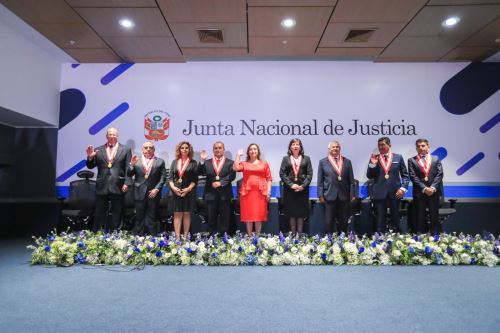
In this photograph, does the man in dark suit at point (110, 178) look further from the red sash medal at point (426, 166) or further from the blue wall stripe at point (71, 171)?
the red sash medal at point (426, 166)

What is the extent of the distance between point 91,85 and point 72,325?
522cm

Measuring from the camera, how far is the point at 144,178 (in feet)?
14.7

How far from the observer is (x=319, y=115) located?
6.10 m

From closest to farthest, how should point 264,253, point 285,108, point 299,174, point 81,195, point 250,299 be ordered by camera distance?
point 250,299, point 264,253, point 299,174, point 81,195, point 285,108

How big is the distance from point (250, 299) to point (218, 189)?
253 centimetres

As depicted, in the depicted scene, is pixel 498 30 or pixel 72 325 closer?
pixel 72 325

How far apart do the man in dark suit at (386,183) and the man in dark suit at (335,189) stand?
1.35ft

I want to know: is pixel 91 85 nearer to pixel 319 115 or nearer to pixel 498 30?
pixel 319 115

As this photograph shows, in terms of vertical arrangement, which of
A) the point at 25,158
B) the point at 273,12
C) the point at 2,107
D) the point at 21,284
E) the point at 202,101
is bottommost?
the point at 21,284

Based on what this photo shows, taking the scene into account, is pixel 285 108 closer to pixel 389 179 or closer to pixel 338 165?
pixel 338 165

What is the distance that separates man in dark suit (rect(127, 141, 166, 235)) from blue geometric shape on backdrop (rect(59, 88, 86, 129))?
2.29 m

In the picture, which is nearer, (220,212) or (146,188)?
(146,188)

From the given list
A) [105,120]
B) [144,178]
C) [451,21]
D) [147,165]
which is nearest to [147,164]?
[147,165]

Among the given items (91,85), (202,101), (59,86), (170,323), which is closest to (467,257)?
(170,323)
